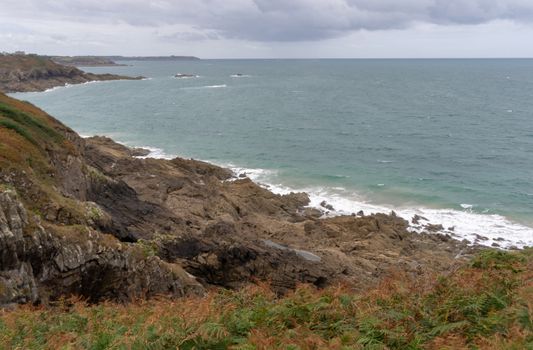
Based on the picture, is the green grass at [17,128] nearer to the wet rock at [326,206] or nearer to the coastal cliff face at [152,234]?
the coastal cliff face at [152,234]

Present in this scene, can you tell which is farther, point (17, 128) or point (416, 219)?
point (416, 219)

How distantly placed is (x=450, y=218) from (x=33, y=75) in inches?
5987

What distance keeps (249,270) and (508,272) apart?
1263cm

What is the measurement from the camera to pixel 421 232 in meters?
34.6

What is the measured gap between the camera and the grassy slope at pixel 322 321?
830 cm

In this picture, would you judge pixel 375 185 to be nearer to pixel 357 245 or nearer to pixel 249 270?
pixel 357 245

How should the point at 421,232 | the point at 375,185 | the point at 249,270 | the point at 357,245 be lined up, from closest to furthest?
the point at 249,270 < the point at 357,245 < the point at 421,232 < the point at 375,185

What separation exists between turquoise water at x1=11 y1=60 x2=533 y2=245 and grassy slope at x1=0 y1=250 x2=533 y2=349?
26730 mm

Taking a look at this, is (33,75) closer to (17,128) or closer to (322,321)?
(17,128)

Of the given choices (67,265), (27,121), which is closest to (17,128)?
(27,121)

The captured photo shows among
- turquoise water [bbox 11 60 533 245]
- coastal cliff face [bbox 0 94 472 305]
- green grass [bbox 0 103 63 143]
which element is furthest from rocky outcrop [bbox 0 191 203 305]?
turquoise water [bbox 11 60 533 245]

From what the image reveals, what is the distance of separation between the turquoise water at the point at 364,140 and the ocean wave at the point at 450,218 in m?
0.19

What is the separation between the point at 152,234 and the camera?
2306cm

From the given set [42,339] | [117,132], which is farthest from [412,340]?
[117,132]
